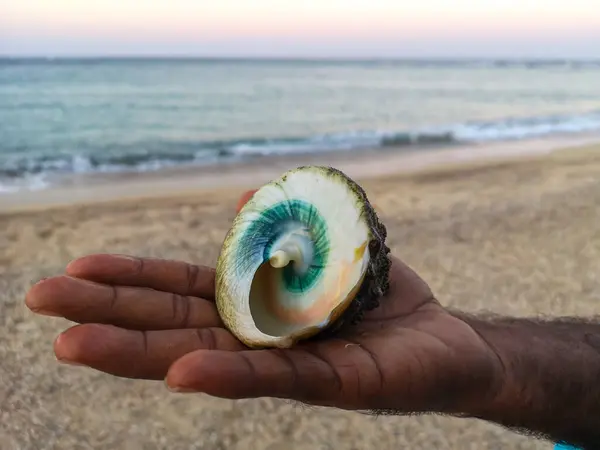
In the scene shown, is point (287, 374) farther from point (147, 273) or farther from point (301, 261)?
point (147, 273)

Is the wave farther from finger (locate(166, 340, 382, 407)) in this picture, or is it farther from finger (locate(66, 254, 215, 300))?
finger (locate(166, 340, 382, 407))

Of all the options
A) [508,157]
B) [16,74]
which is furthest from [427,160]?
[16,74]

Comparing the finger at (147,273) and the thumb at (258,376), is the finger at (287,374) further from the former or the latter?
the finger at (147,273)

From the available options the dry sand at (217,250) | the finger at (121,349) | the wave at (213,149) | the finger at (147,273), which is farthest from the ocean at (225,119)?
the finger at (121,349)

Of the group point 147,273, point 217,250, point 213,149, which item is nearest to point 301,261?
point 147,273

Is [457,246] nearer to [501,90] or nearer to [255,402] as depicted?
[255,402]

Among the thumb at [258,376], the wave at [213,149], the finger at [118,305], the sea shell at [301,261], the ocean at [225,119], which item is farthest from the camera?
the ocean at [225,119]
